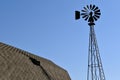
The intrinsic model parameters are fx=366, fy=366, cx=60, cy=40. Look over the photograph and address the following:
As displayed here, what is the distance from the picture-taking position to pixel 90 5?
33.5 meters

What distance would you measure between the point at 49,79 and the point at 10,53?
4011 mm

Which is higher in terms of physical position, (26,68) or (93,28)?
(93,28)

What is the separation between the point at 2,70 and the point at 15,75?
4.01 ft

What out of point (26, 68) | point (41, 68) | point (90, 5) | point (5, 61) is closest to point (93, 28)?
point (90, 5)

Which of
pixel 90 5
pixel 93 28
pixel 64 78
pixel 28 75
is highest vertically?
pixel 90 5

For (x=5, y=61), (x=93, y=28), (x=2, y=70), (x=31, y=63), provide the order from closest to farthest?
(x=2, y=70), (x=5, y=61), (x=31, y=63), (x=93, y=28)

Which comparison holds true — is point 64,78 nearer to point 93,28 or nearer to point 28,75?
point 93,28

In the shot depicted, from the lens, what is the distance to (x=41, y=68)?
31594 millimetres

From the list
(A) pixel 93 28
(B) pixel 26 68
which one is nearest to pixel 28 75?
(B) pixel 26 68

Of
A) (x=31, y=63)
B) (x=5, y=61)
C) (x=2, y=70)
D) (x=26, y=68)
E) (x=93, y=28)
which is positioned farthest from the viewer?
(x=93, y=28)

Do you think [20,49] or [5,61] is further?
[20,49]

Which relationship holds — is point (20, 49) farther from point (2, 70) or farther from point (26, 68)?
point (2, 70)

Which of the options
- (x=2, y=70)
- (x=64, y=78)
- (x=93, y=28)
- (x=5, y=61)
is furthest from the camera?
(x=64, y=78)

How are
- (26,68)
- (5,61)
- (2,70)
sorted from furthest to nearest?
(26,68) < (5,61) < (2,70)
